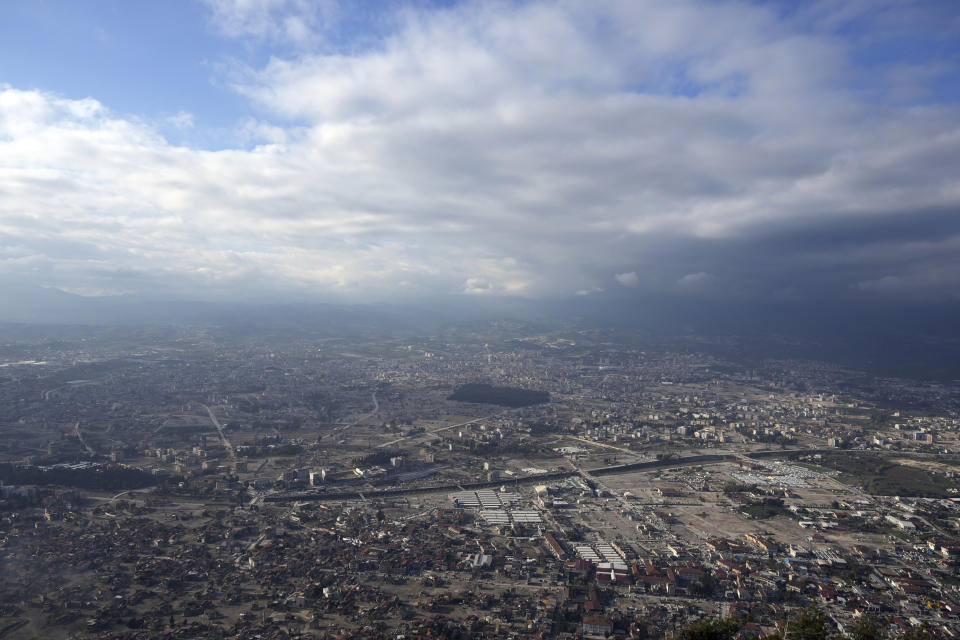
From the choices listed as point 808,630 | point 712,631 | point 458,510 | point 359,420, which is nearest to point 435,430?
point 359,420

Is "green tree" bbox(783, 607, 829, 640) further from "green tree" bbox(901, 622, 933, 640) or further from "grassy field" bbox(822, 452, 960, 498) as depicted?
"grassy field" bbox(822, 452, 960, 498)

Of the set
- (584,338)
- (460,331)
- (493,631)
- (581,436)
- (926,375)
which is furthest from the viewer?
(460,331)

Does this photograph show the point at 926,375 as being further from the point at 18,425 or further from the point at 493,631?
the point at 18,425

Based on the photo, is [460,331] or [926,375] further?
[460,331]

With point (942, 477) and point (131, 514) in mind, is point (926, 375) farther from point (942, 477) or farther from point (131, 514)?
point (131, 514)

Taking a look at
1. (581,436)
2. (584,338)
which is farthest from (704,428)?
(584,338)

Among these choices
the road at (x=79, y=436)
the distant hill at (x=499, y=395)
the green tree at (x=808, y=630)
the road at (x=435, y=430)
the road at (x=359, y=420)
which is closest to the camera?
the green tree at (x=808, y=630)

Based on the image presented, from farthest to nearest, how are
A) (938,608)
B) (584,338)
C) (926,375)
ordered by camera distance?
1. (584,338)
2. (926,375)
3. (938,608)

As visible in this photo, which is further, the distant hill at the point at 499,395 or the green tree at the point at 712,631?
the distant hill at the point at 499,395

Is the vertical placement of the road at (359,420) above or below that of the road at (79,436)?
below

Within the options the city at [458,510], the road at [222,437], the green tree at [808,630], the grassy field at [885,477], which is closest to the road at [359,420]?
the city at [458,510]

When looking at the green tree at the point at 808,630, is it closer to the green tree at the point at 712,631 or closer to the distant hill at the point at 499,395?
the green tree at the point at 712,631
